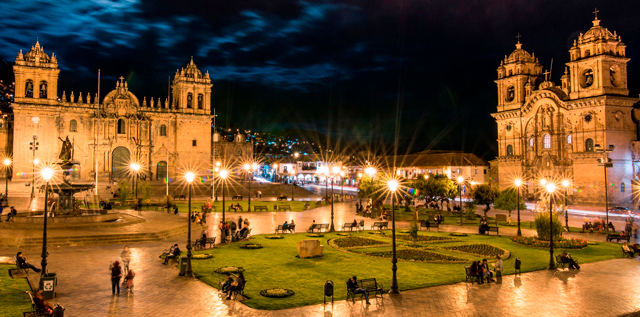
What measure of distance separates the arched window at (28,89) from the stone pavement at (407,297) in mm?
51173

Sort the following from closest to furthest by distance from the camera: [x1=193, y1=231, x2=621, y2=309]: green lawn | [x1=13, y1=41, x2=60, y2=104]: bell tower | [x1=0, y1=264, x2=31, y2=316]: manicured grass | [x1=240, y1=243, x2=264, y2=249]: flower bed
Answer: [x1=0, y1=264, x2=31, y2=316]: manicured grass
[x1=193, y1=231, x2=621, y2=309]: green lawn
[x1=240, y1=243, x2=264, y2=249]: flower bed
[x1=13, y1=41, x2=60, y2=104]: bell tower

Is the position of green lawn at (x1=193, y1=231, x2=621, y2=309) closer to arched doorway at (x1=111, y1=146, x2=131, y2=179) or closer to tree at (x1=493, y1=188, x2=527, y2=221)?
tree at (x1=493, y1=188, x2=527, y2=221)

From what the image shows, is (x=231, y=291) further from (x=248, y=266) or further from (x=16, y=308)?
(x=16, y=308)

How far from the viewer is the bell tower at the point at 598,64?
49625 millimetres

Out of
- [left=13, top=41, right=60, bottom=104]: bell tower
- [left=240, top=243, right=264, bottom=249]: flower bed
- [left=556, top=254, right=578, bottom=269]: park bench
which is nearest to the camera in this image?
[left=556, top=254, right=578, bottom=269]: park bench

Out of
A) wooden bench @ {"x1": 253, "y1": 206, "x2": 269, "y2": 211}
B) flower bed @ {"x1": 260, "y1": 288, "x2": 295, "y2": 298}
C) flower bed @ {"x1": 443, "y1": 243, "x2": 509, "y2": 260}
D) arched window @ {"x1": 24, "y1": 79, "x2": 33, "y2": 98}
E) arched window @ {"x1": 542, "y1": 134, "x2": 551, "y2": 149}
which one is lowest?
flower bed @ {"x1": 260, "y1": 288, "x2": 295, "y2": 298}

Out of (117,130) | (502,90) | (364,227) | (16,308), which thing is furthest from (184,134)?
(16,308)

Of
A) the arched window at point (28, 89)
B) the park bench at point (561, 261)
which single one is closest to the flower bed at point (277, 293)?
the park bench at point (561, 261)

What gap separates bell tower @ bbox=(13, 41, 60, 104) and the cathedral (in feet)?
210

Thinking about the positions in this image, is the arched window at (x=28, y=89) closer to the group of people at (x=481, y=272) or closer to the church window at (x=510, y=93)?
the group of people at (x=481, y=272)

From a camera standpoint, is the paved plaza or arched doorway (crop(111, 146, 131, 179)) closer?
the paved plaza

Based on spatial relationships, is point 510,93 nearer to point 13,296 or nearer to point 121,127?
point 121,127

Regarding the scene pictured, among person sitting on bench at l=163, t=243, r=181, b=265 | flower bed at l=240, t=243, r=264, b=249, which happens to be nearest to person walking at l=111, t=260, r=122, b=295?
person sitting on bench at l=163, t=243, r=181, b=265

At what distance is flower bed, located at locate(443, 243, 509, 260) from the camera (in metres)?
20.6
